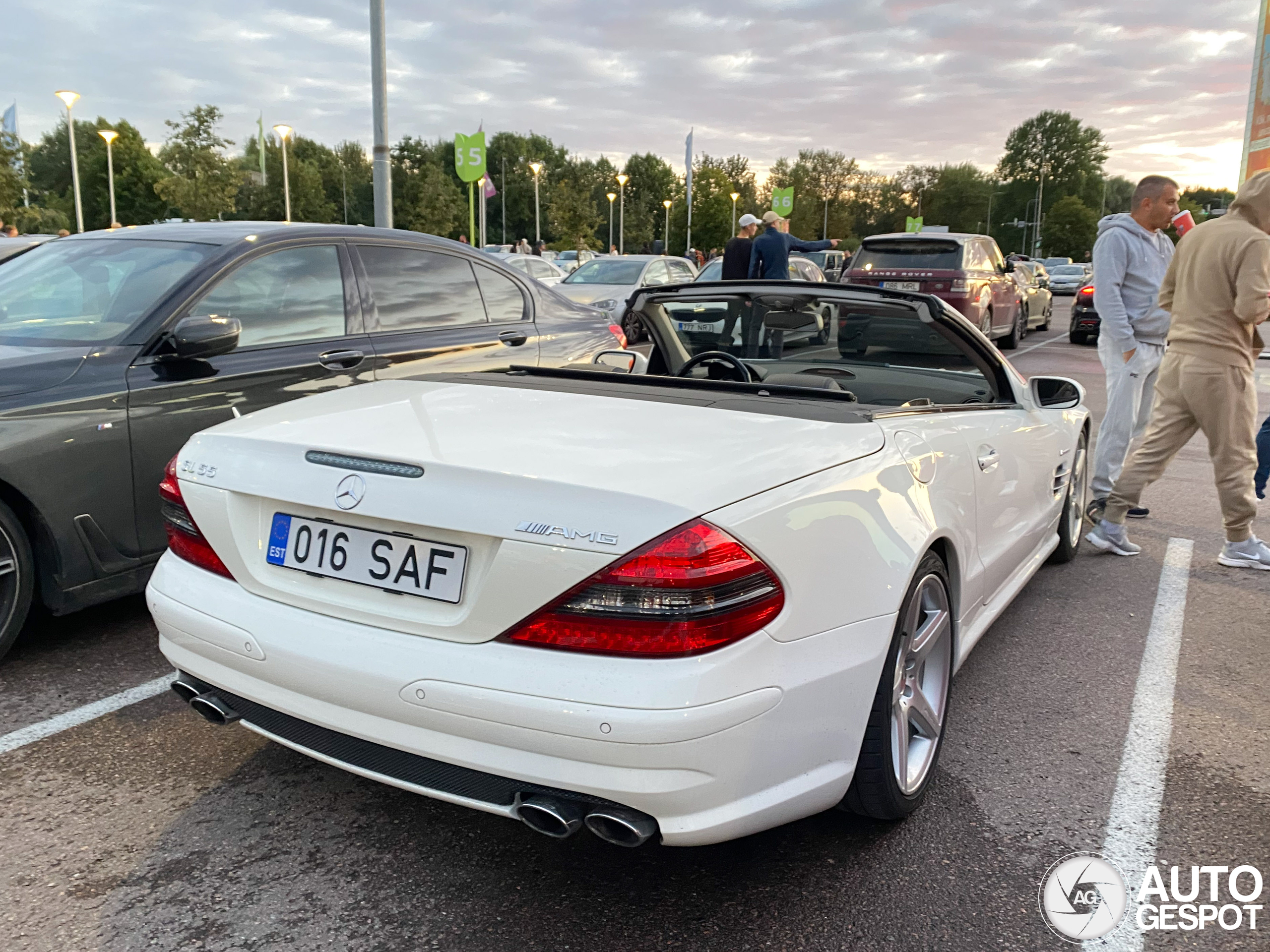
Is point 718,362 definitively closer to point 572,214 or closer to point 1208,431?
point 1208,431

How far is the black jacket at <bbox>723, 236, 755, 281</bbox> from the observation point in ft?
37.0

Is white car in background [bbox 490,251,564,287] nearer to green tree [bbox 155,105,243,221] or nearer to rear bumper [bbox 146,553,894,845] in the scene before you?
rear bumper [bbox 146,553,894,845]

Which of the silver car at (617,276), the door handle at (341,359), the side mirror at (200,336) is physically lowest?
the door handle at (341,359)

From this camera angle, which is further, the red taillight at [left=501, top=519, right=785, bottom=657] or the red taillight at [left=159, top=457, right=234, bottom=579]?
the red taillight at [left=159, top=457, right=234, bottom=579]

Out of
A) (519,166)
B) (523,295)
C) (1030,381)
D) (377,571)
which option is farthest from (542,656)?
(519,166)

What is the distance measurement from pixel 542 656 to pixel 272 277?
301 cm

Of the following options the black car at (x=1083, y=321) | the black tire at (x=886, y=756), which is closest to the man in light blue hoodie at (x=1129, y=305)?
the black tire at (x=886, y=756)

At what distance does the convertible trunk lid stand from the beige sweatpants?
324cm

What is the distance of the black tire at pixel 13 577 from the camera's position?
331 centimetres

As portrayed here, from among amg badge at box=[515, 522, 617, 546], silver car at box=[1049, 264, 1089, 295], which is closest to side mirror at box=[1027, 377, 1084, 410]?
amg badge at box=[515, 522, 617, 546]

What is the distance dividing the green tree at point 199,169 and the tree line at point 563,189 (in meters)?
0.07

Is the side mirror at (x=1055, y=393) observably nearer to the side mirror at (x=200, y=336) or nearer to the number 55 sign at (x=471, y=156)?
the side mirror at (x=200, y=336)

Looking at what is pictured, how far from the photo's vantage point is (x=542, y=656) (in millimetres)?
1895

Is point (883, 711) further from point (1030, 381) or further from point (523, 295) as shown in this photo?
point (523, 295)
